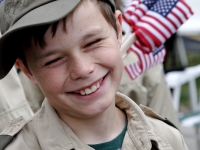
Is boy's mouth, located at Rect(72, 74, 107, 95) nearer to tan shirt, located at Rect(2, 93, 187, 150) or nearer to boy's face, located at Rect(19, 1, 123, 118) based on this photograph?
boy's face, located at Rect(19, 1, 123, 118)

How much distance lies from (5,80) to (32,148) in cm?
44

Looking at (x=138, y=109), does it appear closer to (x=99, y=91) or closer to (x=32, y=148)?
(x=99, y=91)

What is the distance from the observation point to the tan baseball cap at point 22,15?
1.43m

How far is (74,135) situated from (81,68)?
30 centimetres

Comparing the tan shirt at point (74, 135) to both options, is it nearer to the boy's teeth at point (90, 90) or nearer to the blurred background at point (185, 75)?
the boy's teeth at point (90, 90)

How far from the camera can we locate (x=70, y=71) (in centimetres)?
153

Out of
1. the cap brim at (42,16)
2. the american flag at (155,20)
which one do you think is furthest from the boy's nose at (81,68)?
the american flag at (155,20)

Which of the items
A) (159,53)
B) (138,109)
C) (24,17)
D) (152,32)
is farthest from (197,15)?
(24,17)

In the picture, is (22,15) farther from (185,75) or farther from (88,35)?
(185,75)

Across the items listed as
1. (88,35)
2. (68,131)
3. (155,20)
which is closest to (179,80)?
(155,20)

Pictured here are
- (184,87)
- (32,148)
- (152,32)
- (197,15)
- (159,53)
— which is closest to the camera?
(32,148)

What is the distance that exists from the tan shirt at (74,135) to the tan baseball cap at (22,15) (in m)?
0.23

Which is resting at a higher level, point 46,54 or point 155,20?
point 46,54

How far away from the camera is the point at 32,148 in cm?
161
